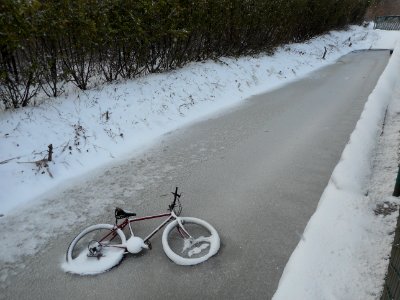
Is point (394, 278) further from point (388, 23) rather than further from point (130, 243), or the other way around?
point (388, 23)

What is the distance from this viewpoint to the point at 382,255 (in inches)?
157

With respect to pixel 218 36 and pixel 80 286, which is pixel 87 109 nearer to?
pixel 80 286

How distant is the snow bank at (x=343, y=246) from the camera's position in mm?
3467

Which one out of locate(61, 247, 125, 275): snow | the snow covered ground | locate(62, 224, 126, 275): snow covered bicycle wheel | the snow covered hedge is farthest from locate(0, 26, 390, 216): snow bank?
locate(61, 247, 125, 275): snow

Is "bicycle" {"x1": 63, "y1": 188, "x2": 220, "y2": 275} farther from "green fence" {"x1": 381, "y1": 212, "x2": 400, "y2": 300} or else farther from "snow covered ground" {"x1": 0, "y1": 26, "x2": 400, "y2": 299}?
"green fence" {"x1": 381, "y1": 212, "x2": 400, "y2": 300}

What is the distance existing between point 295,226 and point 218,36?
8522mm

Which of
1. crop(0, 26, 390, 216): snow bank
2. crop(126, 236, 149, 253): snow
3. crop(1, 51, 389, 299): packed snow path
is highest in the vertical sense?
crop(0, 26, 390, 216): snow bank

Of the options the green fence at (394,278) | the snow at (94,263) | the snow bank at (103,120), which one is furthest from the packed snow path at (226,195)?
the green fence at (394,278)

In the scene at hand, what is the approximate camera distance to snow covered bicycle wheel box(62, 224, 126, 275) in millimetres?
3955

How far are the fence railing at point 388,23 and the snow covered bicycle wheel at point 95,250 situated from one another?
37.1 m

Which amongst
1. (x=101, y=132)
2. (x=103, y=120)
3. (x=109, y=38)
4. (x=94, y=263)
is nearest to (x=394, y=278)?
(x=94, y=263)

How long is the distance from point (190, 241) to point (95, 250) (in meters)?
1.15

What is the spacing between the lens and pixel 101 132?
22.3ft

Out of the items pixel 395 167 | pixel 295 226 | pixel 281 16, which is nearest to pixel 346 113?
pixel 395 167
